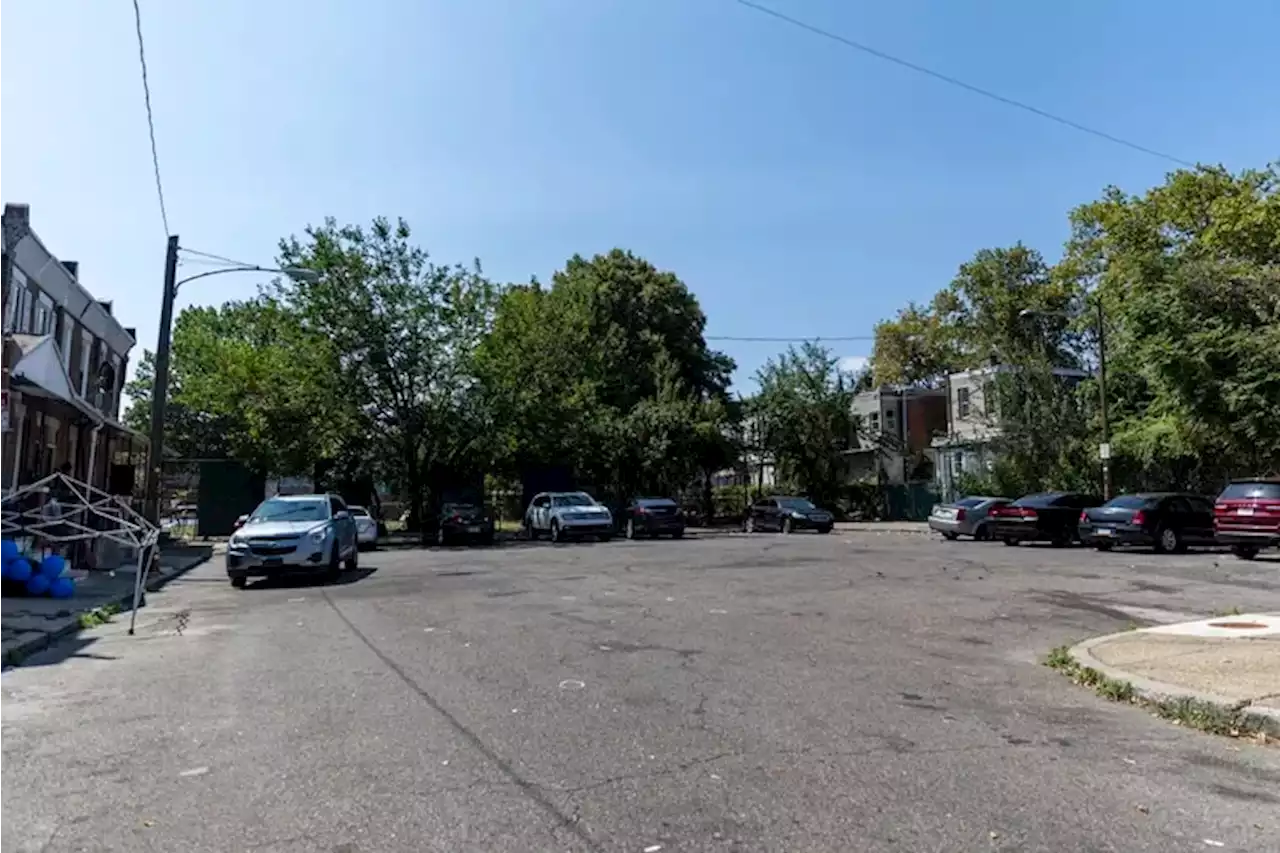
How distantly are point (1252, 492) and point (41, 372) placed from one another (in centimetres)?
2421

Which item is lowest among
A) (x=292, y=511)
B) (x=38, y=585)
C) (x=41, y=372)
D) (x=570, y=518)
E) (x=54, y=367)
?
(x=38, y=585)

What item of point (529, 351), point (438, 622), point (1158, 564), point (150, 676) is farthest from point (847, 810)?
point (529, 351)

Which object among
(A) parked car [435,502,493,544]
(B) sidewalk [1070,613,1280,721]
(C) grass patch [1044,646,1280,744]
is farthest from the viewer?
(A) parked car [435,502,493,544]

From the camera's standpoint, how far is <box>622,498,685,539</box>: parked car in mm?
36188

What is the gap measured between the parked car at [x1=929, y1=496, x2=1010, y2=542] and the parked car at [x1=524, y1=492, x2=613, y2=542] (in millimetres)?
10730

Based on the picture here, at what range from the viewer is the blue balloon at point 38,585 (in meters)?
15.6

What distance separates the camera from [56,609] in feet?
46.2

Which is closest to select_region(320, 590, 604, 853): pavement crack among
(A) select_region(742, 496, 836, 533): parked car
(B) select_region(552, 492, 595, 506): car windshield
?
(B) select_region(552, 492, 595, 506): car windshield

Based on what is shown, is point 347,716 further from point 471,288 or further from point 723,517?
point 723,517

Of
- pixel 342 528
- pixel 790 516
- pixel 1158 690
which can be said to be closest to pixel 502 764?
pixel 1158 690

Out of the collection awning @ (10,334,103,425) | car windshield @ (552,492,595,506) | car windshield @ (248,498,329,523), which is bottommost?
car windshield @ (248,498,329,523)

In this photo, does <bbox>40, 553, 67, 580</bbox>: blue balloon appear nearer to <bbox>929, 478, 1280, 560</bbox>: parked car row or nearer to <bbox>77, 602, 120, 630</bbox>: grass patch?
<bbox>77, 602, 120, 630</bbox>: grass patch

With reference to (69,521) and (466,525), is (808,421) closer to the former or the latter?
(466,525)

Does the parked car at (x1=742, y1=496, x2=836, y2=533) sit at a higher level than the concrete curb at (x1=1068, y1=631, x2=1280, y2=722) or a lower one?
higher
